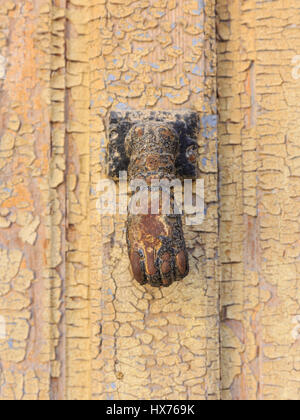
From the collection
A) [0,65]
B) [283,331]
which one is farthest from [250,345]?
[0,65]

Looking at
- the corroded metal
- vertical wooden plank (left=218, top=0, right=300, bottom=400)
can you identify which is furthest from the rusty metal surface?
vertical wooden plank (left=218, top=0, right=300, bottom=400)

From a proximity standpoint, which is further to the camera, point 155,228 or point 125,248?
point 125,248

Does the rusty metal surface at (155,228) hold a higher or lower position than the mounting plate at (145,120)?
lower

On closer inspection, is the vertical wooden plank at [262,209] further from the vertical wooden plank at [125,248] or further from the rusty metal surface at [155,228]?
the rusty metal surface at [155,228]

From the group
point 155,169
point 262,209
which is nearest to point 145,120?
point 155,169

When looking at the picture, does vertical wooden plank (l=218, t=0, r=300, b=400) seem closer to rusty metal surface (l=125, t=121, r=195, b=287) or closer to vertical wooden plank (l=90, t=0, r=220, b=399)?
vertical wooden plank (l=90, t=0, r=220, b=399)

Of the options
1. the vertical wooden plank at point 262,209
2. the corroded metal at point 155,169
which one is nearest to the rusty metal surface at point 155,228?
the corroded metal at point 155,169

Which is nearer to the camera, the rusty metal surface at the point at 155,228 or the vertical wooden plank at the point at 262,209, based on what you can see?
the rusty metal surface at the point at 155,228

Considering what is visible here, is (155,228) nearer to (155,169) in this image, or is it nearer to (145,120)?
(155,169)
